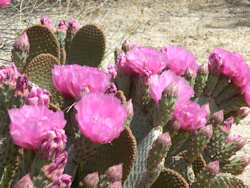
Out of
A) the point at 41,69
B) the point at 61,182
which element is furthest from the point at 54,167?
the point at 41,69

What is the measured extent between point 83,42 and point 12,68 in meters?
0.76

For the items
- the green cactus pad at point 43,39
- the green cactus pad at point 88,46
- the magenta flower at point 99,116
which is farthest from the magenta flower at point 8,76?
the green cactus pad at point 88,46

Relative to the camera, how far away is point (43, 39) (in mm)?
1553

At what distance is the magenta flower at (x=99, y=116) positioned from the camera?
2.61 ft

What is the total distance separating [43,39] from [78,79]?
2.15 feet

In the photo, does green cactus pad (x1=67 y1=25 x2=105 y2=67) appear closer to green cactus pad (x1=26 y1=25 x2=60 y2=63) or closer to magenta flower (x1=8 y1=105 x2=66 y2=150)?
green cactus pad (x1=26 y1=25 x2=60 y2=63)

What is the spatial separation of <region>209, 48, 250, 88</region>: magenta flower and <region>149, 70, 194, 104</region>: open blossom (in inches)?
15.5

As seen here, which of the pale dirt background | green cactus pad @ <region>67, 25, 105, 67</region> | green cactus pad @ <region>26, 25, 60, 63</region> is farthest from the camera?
the pale dirt background

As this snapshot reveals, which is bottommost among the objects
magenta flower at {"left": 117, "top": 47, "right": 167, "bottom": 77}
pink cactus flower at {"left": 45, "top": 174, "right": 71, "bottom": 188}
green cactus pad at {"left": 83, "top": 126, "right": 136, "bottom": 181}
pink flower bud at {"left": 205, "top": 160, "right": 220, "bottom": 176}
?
pink flower bud at {"left": 205, "top": 160, "right": 220, "bottom": 176}

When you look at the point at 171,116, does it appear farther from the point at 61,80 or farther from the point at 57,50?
the point at 57,50

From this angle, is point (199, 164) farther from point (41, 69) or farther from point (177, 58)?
point (41, 69)

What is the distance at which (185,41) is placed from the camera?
15.9 ft

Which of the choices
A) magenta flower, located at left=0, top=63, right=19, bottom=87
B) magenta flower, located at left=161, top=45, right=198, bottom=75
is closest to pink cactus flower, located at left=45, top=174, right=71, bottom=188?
magenta flower, located at left=0, top=63, right=19, bottom=87

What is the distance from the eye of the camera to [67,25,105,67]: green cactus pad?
1.70 m
